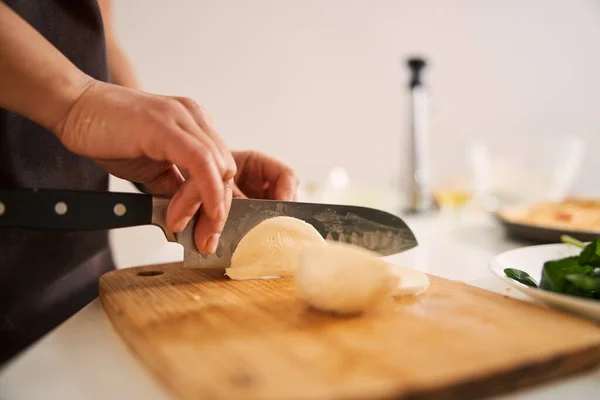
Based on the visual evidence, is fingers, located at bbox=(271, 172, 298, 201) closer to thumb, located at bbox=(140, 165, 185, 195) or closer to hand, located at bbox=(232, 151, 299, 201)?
hand, located at bbox=(232, 151, 299, 201)

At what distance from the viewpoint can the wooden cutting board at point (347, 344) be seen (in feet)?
1.36

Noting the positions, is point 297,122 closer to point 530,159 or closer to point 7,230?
point 530,159

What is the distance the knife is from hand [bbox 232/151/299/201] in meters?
0.11

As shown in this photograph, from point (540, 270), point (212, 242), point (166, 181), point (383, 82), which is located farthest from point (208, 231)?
point (383, 82)

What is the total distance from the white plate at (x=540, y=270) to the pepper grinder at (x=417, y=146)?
0.94 m

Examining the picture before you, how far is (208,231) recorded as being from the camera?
73 cm

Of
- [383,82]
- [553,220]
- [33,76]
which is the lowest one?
[553,220]

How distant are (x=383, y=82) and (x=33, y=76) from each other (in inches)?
83.7

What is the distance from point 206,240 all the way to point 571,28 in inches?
135

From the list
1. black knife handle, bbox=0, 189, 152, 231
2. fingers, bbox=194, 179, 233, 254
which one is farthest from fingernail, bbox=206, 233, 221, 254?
black knife handle, bbox=0, 189, 152, 231

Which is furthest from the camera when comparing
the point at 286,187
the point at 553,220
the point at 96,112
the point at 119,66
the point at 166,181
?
the point at 553,220

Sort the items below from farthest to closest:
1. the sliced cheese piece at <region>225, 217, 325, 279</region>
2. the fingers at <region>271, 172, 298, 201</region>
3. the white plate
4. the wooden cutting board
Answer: the fingers at <region>271, 172, 298, 201</region> → the sliced cheese piece at <region>225, 217, 325, 279</region> → the white plate → the wooden cutting board

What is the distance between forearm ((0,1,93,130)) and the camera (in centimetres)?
57

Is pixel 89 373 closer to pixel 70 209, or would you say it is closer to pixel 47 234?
pixel 70 209
